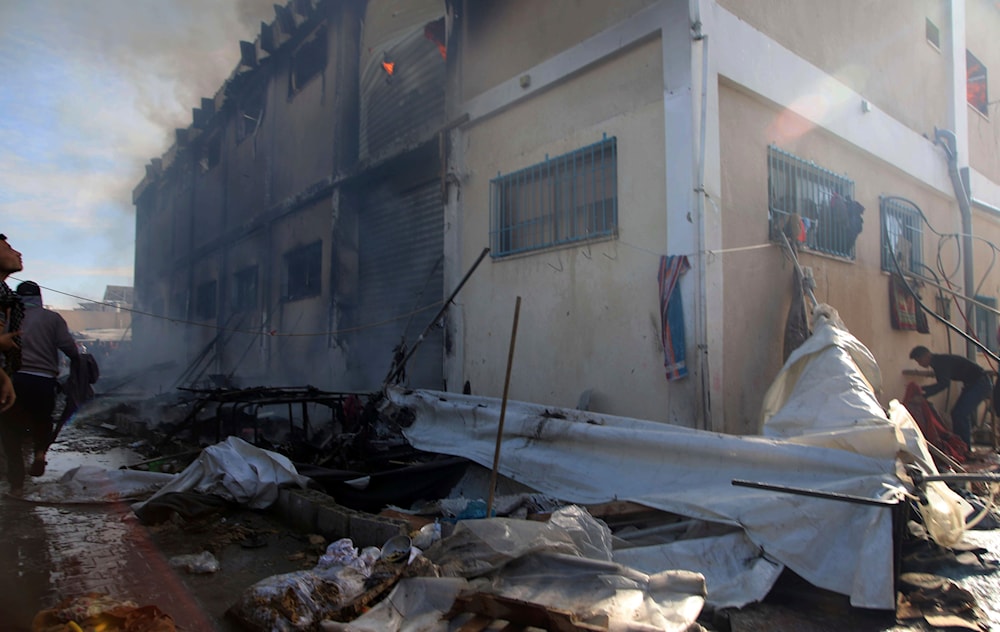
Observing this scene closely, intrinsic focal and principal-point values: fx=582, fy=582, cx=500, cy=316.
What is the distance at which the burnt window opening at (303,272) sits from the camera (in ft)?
39.3

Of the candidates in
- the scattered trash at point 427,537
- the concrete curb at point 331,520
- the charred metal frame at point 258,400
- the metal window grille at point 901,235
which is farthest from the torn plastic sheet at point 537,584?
the metal window grille at point 901,235

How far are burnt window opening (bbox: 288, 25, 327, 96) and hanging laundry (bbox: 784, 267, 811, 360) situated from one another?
1052 centimetres

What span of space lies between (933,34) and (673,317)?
8588 mm

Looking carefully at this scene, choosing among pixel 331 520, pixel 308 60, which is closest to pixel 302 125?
pixel 308 60

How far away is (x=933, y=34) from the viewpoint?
968 cm

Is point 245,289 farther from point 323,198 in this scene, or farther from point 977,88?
point 977,88

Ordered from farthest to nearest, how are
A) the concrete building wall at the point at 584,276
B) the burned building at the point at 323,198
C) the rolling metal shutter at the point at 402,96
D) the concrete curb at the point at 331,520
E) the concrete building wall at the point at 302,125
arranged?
1. the concrete building wall at the point at 302,125
2. the burned building at the point at 323,198
3. the rolling metal shutter at the point at 402,96
4. the concrete building wall at the point at 584,276
5. the concrete curb at the point at 331,520

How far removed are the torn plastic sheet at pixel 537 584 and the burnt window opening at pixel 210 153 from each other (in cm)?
1815

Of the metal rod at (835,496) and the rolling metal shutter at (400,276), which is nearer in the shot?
the metal rod at (835,496)

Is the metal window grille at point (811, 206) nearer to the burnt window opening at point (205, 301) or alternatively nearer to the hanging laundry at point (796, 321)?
the hanging laundry at point (796, 321)

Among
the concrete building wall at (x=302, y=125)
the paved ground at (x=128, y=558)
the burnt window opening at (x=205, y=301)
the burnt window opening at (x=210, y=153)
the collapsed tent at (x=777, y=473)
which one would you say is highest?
the burnt window opening at (x=210, y=153)

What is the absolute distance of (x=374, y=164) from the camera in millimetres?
10070

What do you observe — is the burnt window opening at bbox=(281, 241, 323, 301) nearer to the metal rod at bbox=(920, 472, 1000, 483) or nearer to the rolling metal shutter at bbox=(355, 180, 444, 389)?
the rolling metal shutter at bbox=(355, 180, 444, 389)

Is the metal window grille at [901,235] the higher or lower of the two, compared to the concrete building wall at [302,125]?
lower
